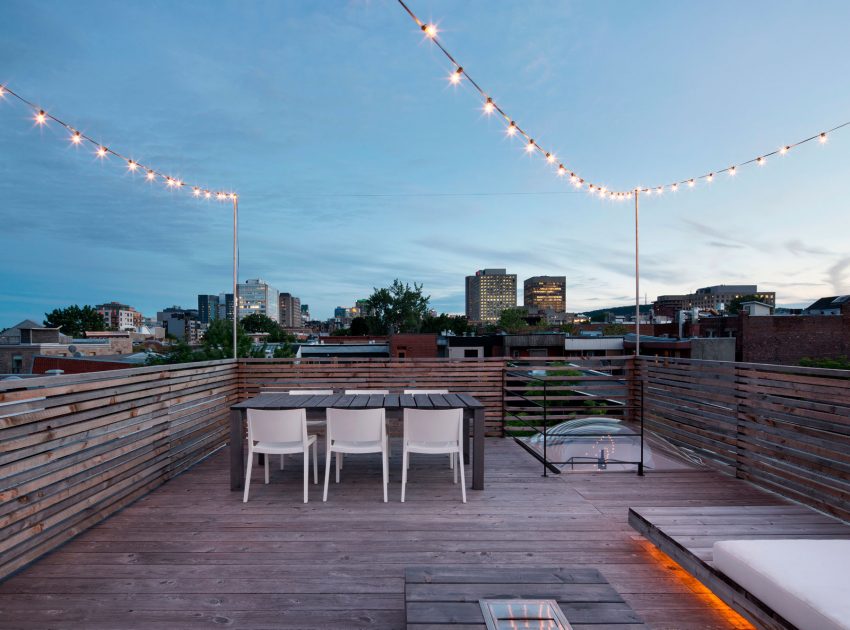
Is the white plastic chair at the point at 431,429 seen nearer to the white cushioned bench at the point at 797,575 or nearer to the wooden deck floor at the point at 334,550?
the wooden deck floor at the point at 334,550

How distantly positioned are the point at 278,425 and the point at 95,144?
347cm

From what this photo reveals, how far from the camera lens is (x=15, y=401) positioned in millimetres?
2553

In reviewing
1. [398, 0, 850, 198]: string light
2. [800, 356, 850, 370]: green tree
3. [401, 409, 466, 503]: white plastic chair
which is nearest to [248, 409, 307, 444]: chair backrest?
[401, 409, 466, 503]: white plastic chair

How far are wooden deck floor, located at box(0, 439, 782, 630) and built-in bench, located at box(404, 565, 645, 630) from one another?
45 centimetres

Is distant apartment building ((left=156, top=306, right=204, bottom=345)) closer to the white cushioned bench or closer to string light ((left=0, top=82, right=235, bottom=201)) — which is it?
string light ((left=0, top=82, right=235, bottom=201))

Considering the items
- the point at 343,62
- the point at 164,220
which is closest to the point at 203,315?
the point at 164,220

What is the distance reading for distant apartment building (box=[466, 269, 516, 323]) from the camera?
124812mm

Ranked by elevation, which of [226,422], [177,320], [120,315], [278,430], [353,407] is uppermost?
[120,315]

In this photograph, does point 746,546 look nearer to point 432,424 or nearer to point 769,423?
point 432,424

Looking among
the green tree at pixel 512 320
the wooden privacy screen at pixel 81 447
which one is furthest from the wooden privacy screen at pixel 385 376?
the green tree at pixel 512 320

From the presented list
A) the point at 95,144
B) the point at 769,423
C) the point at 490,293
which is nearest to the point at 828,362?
the point at 769,423

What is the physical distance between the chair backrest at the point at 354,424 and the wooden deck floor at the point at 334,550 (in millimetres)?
532

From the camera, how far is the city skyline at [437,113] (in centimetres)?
579

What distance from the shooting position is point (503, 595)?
66.3 inches
